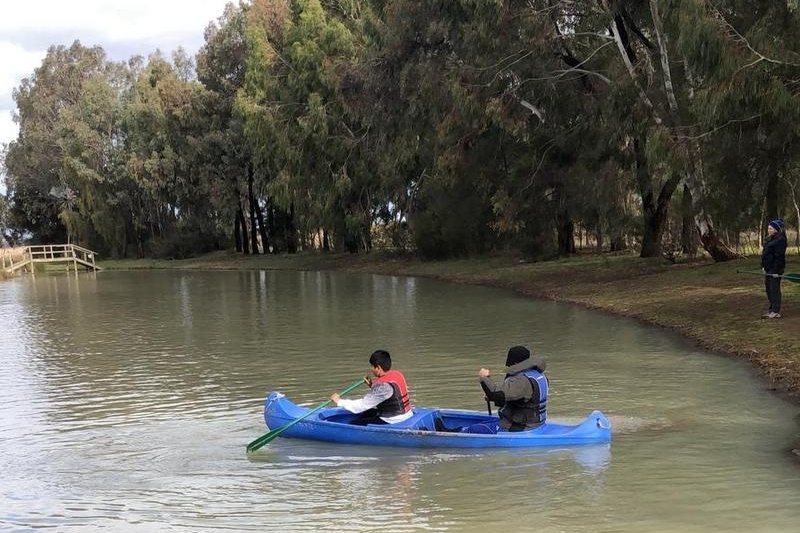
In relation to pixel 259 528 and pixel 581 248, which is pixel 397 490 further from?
pixel 581 248

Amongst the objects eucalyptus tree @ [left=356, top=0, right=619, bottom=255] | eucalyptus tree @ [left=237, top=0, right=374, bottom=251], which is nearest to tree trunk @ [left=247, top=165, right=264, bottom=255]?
eucalyptus tree @ [left=237, top=0, right=374, bottom=251]

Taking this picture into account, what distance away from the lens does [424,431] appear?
7754mm

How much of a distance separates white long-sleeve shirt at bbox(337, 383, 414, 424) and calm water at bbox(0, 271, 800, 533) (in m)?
0.40

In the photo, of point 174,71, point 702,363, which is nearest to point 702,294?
point 702,363

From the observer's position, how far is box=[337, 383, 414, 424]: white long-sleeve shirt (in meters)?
8.09

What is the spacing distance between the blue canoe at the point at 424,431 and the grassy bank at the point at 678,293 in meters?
3.27

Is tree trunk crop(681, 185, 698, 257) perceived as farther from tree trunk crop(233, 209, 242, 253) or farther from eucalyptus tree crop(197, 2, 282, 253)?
tree trunk crop(233, 209, 242, 253)

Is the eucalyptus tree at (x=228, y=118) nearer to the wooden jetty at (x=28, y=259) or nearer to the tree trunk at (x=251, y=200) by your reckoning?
the tree trunk at (x=251, y=200)

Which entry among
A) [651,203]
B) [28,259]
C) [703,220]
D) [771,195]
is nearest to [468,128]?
[651,203]

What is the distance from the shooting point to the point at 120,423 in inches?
374

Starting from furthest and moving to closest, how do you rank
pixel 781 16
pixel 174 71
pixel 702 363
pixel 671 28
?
pixel 174 71 → pixel 671 28 → pixel 781 16 → pixel 702 363

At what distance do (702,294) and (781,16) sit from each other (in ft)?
19.0

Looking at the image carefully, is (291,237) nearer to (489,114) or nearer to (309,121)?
(309,121)

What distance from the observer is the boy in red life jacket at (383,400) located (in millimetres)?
8039
